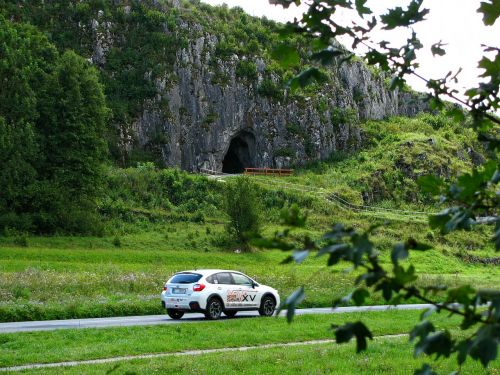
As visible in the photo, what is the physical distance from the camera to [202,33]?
82312 millimetres

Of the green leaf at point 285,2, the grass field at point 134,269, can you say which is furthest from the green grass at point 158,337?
the green leaf at point 285,2

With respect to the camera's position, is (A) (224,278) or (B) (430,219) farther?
(A) (224,278)

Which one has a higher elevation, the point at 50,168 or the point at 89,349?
the point at 50,168

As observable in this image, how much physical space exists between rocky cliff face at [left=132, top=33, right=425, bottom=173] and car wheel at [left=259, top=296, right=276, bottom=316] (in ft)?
171

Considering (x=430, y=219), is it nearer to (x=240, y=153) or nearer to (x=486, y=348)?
(x=486, y=348)

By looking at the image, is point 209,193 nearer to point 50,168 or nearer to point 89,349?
point 50,168

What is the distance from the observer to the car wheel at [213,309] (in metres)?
22.4

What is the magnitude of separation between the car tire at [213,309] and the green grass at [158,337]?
206 centimetres

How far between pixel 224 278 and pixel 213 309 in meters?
1.31

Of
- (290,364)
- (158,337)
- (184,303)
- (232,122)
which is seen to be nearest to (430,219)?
(290,364)

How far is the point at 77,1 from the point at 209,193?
104 feet

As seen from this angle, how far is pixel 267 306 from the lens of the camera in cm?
2400

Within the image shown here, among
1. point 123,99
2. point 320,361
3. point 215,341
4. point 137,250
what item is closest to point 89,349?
point 215,341

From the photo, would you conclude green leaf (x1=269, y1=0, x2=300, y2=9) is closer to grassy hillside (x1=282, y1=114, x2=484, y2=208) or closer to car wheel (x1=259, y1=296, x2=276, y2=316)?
car wheel (x1=259, y1=296, x2=276, y2=316)
